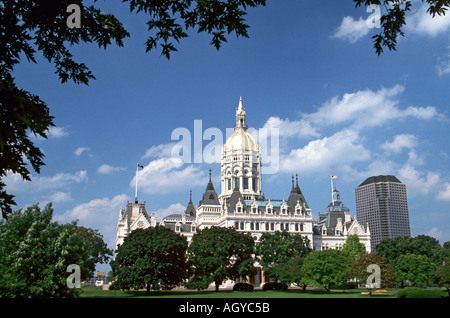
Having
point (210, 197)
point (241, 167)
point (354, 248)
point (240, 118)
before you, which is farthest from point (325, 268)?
point (240, 118)

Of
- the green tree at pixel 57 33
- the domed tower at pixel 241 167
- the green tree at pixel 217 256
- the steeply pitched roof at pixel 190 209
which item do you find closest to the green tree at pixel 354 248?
the green tree at pixel 217 256

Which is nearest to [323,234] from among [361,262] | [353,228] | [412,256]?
[353,228]

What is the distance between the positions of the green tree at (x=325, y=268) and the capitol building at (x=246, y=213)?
985 inches

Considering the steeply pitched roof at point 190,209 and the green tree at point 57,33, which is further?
the steeply pitched roof at point 190,209

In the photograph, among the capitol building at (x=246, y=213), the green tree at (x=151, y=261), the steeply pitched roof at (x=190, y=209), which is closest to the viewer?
the green tree at (x=151, y=261)

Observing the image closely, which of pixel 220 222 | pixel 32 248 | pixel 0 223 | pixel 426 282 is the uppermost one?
pixel 220 222

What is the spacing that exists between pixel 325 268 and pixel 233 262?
19.2 metres

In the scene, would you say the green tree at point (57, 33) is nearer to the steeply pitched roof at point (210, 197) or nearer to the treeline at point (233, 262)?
the treeline at point (233, 262)

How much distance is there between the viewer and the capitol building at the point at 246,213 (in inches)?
3388

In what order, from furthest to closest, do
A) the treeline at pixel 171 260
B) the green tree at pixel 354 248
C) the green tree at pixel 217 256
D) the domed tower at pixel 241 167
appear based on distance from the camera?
the domed tower at pixel 241 167 → the green tree at pixel 354 248 → the green tree at pixel 217 256 → the treeline at pixel 171 260

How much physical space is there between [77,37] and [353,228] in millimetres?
Result: 98003

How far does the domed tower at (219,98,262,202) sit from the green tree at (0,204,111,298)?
73.5m
